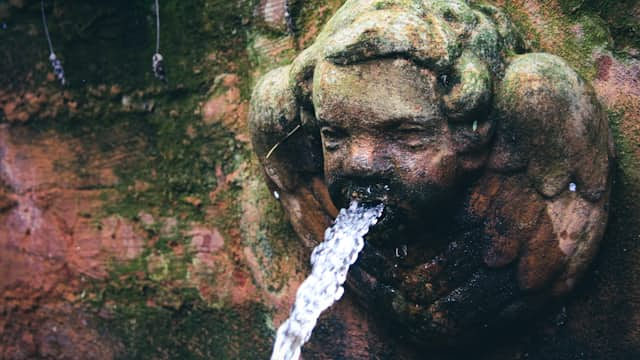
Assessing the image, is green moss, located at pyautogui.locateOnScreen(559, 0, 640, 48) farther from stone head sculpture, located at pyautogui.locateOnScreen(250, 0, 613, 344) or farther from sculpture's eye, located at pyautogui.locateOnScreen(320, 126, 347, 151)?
sculpture's eye, located at pyautogui.locateOnScreen(320, 126, 347, 151)

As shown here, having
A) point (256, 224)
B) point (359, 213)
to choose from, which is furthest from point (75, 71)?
point (359, 213)

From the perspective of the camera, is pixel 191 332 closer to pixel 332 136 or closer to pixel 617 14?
pixel 332 136

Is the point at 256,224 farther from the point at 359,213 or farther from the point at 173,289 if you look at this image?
the point at 359,213

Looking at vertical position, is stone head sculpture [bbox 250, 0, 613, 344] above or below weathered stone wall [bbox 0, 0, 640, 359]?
above

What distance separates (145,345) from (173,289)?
0.70ft

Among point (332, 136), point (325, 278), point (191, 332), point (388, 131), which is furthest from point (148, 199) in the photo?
point (388, 131)

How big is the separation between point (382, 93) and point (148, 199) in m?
1.12

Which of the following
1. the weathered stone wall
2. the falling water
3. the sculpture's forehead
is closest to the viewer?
the sculpture's forehead

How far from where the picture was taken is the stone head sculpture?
5.95 ft

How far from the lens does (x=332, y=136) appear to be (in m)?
1.88

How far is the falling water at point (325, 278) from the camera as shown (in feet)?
6.55

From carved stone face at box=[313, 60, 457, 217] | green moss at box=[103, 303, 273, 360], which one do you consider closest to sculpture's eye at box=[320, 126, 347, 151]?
carved stone face at box=[313, 60, 457, 217]

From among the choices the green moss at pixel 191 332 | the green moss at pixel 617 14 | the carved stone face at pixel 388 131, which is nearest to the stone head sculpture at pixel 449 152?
the carved stone face at pixel 388 131

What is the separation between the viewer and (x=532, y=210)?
6.53ft
